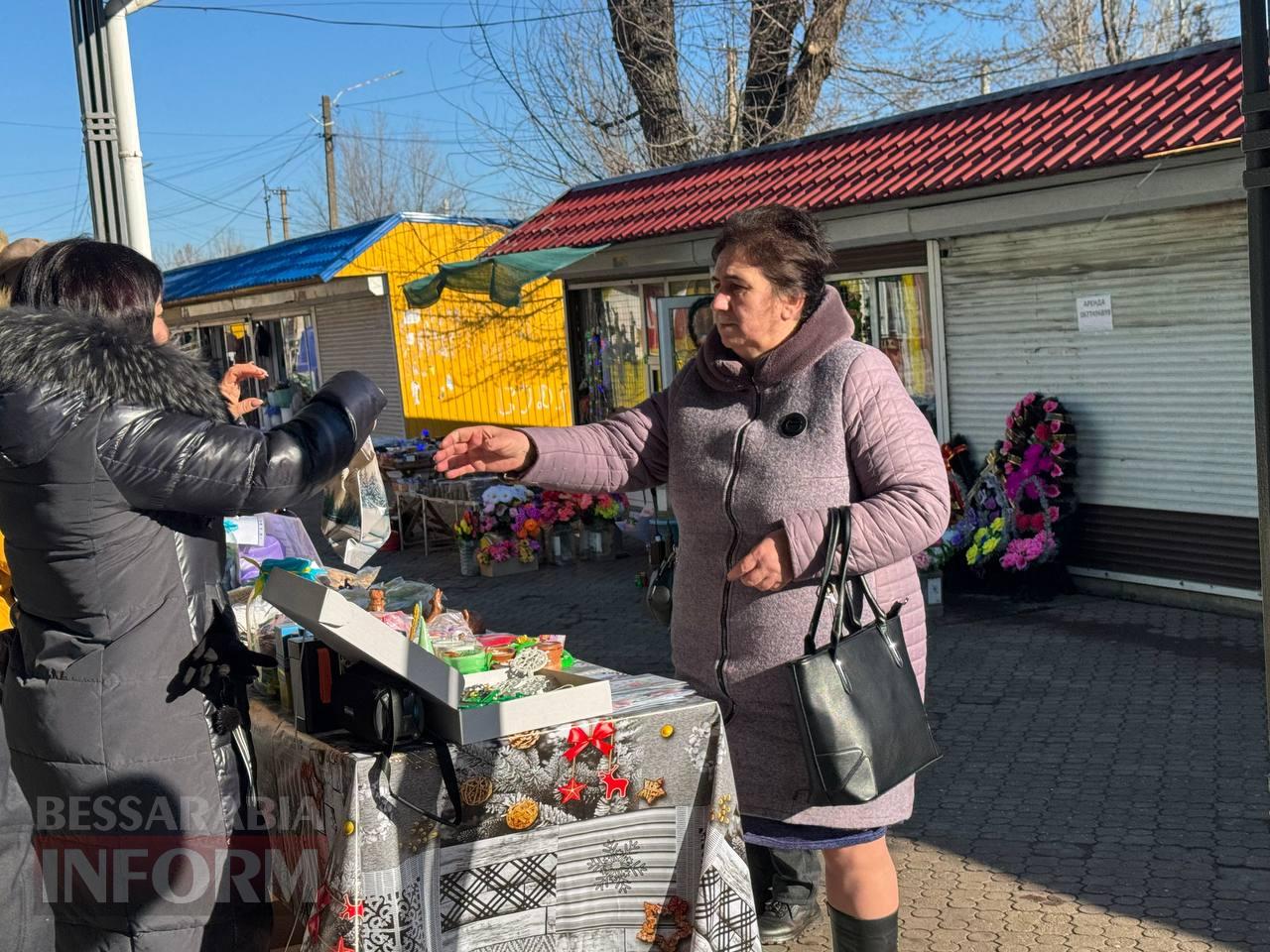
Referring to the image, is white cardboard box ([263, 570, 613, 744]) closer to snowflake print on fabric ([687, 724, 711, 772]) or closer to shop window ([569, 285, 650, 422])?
snowflake print on fabric ([687, 724, 711, 772])

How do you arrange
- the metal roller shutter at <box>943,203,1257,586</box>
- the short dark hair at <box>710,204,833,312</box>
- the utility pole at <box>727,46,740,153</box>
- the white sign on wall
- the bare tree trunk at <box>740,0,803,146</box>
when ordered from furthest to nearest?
the utility pole at <box>727,46,740,153</box>, the bare tree trunk at <box>740,0,803,146</box>, the white sign on wall, the metal roller shutter at <box>943,203,1257,586</box>, the short dark hair at <box>710,204,833,312</box>

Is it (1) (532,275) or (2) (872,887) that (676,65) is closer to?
(1) (532,275)

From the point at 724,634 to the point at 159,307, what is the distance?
144 cm

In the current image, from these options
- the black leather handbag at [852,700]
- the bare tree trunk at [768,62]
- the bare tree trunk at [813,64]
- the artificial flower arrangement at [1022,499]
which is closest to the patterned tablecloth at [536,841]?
the black leather handbag at [852,700]

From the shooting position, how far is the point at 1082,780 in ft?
17.4

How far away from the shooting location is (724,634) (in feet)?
9.87

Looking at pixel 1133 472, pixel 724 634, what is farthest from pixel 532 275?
pixel 724 634

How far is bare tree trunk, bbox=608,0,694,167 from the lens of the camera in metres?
18.3

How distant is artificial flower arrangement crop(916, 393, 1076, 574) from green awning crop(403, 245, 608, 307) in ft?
13.7

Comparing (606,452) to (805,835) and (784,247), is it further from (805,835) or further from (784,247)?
(805,835)

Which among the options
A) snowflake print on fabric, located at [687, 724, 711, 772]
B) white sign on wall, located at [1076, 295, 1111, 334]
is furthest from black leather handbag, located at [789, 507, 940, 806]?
white sign on wall, located at [1076, 295, 1111, 334]

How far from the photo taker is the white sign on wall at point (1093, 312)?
8.34 m

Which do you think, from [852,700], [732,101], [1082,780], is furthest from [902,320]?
[732,101]

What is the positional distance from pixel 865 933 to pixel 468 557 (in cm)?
881
